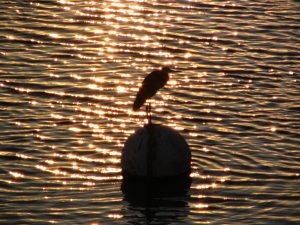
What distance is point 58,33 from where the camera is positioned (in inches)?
1195

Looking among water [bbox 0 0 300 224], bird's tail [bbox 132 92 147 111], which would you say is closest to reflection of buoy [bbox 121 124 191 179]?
water [bbox 0 0 300 224]

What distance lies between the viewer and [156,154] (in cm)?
1964

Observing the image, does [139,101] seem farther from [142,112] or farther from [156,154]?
[142,112]

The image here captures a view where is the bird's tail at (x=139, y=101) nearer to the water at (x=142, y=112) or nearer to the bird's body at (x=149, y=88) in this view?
the bird's body at (x=149, y=88)

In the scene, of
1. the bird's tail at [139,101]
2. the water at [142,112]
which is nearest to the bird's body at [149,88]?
the bird's tail at [139,101]

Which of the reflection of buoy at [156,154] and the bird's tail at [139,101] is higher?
the bird's tail at [139,101]

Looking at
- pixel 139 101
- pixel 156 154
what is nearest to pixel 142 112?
pixel 139 101

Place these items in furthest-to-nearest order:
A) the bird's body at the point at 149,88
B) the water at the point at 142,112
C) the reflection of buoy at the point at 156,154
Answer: the bird's body at the point at 149,88 → the reflection of buoy at the point at 156,154 → the water at the point at 142,112

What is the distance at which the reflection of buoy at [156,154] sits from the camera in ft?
64.5

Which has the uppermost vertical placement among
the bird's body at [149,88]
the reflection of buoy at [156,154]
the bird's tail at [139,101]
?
the bird's body at [149,88]

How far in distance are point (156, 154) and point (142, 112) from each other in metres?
4.74

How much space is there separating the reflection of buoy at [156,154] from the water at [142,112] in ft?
1.79

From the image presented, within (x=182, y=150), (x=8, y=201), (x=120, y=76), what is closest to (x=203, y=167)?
(x=182, y=150)

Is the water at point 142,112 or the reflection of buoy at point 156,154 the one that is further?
the reflection of buoy at point 156,154
